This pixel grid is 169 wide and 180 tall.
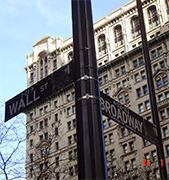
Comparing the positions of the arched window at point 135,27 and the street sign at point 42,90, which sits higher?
the arched window at point 135,27

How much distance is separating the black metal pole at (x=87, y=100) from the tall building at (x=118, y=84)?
46543 mm

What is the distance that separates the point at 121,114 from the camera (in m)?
6.99

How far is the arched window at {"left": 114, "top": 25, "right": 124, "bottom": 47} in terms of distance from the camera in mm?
73500

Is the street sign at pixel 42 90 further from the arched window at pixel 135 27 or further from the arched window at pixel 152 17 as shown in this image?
the arched window at pixel 135 27

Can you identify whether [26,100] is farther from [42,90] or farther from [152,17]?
[152,17]

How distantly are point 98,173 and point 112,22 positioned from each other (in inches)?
2874

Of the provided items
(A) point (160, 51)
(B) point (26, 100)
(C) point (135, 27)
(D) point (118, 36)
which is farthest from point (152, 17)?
(B) point (26, 100)

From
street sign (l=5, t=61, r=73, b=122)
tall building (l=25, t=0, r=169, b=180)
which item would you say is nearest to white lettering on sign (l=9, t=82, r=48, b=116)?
street sign (l=5, t=61, r=73, b=122)

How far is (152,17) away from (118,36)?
7825 millimetres

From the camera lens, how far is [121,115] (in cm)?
698

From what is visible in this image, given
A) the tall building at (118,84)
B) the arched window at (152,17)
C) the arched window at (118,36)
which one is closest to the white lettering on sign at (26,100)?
the tall building at (118,84)

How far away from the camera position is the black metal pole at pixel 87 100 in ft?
16.9

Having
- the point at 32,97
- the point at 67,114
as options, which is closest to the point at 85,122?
the point at 32,97

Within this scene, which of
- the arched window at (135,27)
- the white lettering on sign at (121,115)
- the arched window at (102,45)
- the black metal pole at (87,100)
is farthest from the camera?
the arched window at (102,45)
